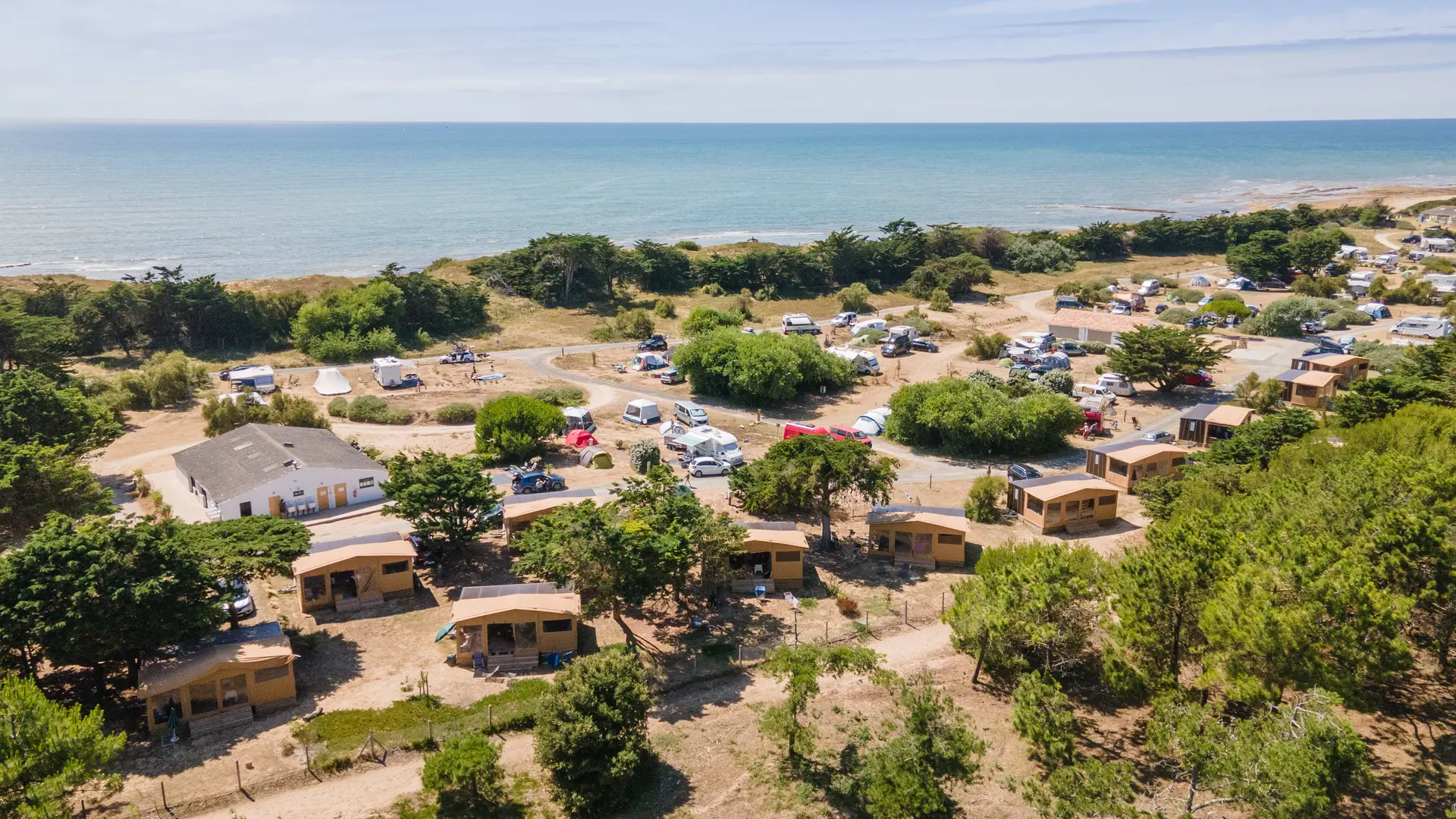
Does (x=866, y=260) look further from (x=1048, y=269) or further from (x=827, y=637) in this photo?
(x=827, y=637)

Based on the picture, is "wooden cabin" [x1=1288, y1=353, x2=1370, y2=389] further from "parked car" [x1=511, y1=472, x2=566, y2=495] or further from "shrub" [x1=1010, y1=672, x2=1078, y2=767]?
"parked car" [x1=511, y1=472, x2=566, y2=495]

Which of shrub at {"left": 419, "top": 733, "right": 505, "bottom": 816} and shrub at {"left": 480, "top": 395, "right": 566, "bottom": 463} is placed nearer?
shrub at {"left": 419, "top": 733, "right": 505, "bottom": 816}

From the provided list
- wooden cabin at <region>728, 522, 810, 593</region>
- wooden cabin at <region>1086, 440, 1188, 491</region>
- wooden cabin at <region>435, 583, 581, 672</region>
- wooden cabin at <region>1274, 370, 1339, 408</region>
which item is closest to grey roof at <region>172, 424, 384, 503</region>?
wooden cabin at <region>435, 583, 581, 672</region>

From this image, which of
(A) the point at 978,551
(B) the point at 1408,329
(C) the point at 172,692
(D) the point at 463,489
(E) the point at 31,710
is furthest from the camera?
(B) the point at 1408,329

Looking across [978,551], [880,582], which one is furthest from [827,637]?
[978,551]

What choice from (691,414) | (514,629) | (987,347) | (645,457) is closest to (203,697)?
(514,629)

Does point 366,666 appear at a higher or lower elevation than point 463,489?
lower
